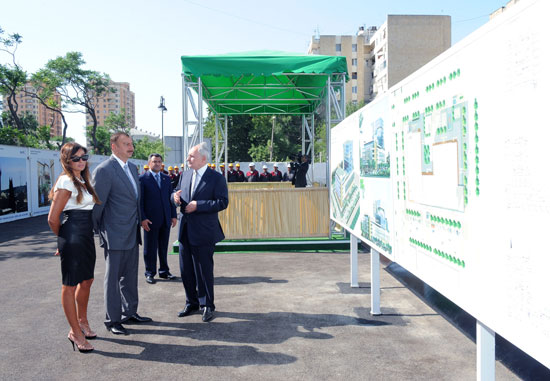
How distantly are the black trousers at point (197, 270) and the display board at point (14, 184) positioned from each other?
42.5 feet

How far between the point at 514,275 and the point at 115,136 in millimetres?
3837

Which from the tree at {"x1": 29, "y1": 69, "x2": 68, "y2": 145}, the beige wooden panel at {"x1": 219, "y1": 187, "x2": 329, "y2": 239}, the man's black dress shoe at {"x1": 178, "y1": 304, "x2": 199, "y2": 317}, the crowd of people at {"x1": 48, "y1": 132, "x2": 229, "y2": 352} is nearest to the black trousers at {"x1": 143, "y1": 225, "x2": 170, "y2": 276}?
the crowd of people at {"x1": 48, "y1": 132, "x2": 229, "y2": 352}

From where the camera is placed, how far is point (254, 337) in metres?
4.41

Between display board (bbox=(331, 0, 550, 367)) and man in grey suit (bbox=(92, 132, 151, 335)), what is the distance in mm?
2801

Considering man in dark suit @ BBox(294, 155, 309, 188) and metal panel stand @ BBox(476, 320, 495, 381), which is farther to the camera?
man in dark suit @ BBox(294, 155, 309, 188)

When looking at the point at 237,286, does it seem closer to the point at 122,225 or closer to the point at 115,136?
the point at 122,225

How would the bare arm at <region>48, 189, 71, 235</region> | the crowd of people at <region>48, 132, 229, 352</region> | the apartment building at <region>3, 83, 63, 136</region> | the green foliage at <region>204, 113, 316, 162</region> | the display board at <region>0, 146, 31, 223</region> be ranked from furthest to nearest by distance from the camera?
the apartment building at <region>3, 83, 63, 136</region> → the green foliage at <region>204, 113, 316, 162</region> → the display board at <region>0, 146, 31, 223</region> → the crowd of people at <region>48, 132, 229, 352</region> → the bare arm at <region>48, 189, 71, 235</region>

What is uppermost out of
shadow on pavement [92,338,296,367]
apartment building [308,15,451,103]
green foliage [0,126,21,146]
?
apartment building [308,15,451,103]

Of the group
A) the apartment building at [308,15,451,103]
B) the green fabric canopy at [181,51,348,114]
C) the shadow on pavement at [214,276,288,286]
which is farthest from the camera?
the apartment building at [308,15,451,103]

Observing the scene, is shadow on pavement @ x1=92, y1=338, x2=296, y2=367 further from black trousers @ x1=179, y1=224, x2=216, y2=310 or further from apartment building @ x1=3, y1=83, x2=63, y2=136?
apartment building @ x1=3, y1=83, x2=63, y2=136

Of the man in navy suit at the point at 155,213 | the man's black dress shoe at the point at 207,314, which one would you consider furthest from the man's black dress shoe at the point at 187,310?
the man in navy suit at the point at 155,213

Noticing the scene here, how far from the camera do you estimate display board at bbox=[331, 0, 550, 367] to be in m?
1.87

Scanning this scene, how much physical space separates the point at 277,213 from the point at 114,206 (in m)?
5.38

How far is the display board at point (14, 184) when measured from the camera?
50.6 feet
